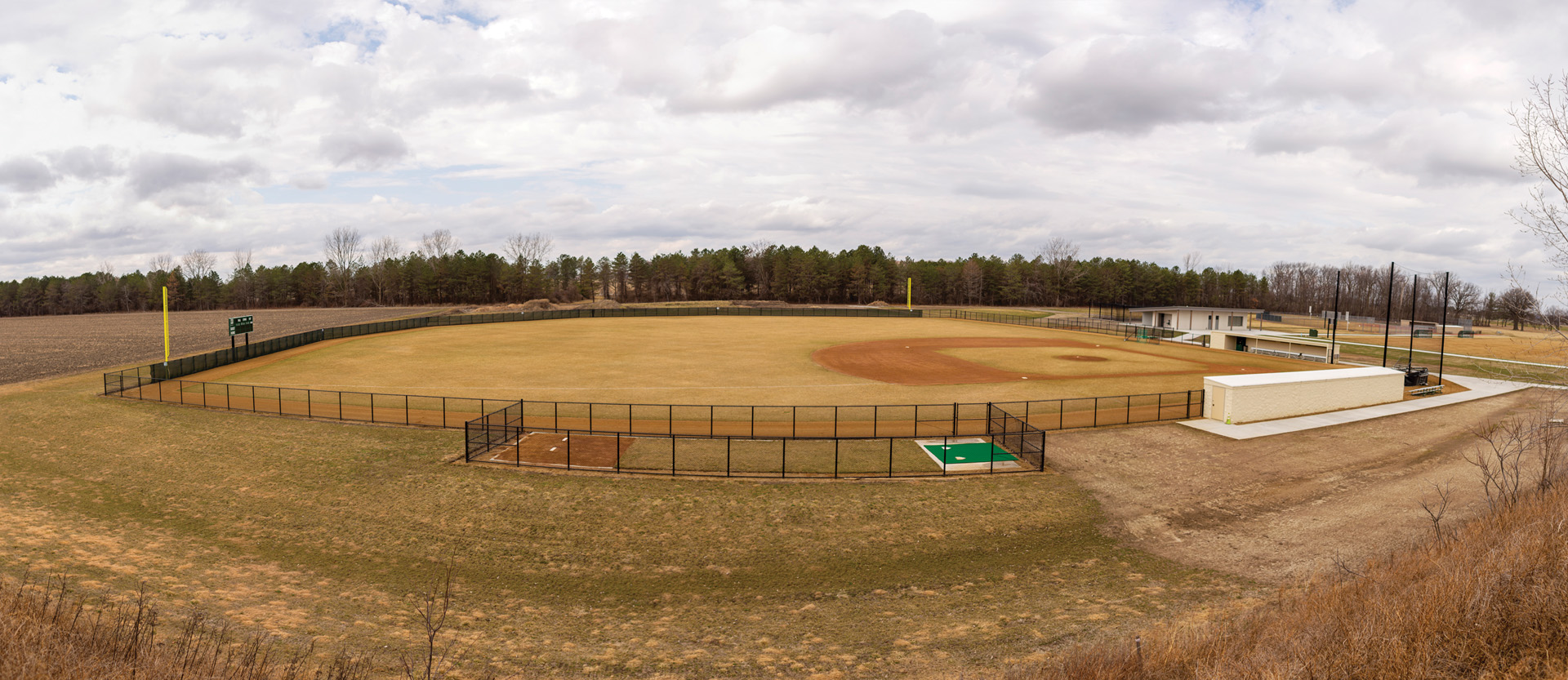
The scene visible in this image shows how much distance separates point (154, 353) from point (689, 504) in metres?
64.8

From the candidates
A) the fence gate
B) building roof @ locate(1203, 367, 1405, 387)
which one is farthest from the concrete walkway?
the fence gate

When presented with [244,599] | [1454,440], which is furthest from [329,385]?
[1454,440]

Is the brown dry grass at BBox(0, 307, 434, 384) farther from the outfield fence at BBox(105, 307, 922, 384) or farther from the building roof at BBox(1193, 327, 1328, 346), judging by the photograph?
the building roof at BBox(1193, 327, 1328, 346)

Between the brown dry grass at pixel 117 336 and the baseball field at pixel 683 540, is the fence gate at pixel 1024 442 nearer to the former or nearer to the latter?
the baseball field at pixel 683 540

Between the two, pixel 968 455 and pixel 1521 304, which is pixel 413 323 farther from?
pixel 1521 304

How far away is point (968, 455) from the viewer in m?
25.0

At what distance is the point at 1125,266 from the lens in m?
169

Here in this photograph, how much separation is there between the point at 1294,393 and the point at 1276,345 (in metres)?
39.5

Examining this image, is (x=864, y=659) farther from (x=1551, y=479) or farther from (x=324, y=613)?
(x=1551, y=479)

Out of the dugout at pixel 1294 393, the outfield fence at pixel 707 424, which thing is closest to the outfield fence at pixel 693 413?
the outfield fence at pixel 707 424

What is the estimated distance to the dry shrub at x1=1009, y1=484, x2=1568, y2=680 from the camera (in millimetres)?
8211

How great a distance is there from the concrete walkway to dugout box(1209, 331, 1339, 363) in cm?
1681

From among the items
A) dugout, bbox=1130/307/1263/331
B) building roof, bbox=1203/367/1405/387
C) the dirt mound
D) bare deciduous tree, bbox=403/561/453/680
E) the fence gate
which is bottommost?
bare deciduous tree, bbox=403/561/453/680

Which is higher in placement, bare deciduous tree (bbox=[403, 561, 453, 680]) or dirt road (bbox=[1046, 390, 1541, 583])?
dirt road (bbox=[1046, 390, 1541, 583])
